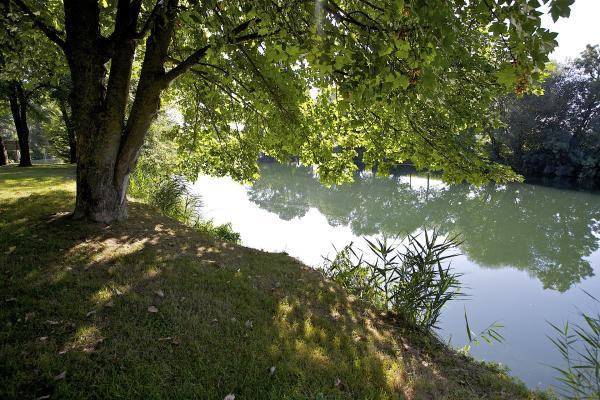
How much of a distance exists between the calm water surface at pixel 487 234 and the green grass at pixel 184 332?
8.70ft

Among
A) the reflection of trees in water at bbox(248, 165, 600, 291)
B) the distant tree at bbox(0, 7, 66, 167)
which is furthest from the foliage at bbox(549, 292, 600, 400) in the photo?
the distant tree at bbox(0, 7, 66, 167)

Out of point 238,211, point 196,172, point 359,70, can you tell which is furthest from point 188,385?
point 238,211

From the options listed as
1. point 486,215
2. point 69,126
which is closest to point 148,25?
point 69,126

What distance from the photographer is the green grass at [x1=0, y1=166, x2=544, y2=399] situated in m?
2.85

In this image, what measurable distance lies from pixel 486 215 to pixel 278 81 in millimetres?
18855

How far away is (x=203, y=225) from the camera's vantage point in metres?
10.6

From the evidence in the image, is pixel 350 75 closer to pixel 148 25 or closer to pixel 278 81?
pixel 278 81

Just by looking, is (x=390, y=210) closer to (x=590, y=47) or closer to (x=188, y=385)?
(x=188, y=385)

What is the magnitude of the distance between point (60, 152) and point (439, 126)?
2656cm

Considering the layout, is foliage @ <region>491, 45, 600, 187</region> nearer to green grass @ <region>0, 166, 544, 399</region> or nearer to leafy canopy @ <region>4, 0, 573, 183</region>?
leafy canopy @ <region>4, 0, 573, 183</region>

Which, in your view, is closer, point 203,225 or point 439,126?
point 439,126

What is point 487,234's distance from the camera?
1573 cm

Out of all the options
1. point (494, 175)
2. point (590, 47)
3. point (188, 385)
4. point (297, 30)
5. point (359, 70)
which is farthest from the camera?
point (590, 47)

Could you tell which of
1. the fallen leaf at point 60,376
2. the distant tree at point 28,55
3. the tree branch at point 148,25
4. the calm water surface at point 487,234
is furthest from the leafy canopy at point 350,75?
the fallen leaf at point 60,376
